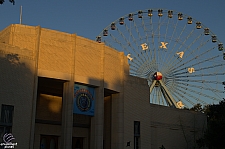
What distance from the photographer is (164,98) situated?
1921 inches

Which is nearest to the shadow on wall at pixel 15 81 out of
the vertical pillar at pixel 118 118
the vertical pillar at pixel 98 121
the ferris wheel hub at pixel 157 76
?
the vertical pillar at pixel 98 121

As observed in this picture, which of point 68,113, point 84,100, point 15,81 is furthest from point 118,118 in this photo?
point 15,81

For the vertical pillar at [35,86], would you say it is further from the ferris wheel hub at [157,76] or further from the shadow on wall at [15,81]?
the ferris wheel hub at [157,76]

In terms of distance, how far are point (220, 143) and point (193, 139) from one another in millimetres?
8107

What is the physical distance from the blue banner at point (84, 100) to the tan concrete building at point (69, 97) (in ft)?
1.08

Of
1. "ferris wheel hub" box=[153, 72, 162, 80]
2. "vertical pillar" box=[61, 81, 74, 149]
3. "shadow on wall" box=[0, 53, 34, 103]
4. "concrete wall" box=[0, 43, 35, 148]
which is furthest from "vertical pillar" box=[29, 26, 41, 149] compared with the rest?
"ferris wheel hub" box=[153, 72, 162, 80]

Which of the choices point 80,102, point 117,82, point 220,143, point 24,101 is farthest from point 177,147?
point 24,101

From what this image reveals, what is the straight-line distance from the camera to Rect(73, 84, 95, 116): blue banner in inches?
1315

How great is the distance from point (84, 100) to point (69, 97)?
2032 mm

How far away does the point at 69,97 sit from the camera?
32.4m

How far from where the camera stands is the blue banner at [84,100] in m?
33.4

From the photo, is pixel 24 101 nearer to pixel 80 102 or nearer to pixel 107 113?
pixel 80 102

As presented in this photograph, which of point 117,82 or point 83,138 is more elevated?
point 117,82

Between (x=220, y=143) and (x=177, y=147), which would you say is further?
(x=177, y=147)
